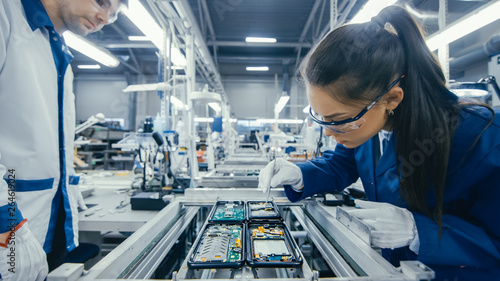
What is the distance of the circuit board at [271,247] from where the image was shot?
70cm

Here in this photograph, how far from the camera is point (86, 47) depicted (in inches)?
101

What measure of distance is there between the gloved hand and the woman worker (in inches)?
14.0

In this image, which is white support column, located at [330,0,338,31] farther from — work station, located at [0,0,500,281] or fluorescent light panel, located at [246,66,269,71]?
fluorescent light panel, located at [246,66,269,71]

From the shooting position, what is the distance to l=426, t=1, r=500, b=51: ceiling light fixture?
1.37 metres

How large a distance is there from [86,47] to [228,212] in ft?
8.60

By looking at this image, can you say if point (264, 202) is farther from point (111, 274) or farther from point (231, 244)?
point (111, 274)

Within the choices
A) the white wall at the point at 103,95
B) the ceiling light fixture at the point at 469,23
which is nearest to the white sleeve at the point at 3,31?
the ceiling light fixture at the point at 469,23

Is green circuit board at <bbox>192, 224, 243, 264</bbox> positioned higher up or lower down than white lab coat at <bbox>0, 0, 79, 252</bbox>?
lower down

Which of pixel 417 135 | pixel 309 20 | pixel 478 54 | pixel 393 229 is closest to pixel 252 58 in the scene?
pixel 309 20

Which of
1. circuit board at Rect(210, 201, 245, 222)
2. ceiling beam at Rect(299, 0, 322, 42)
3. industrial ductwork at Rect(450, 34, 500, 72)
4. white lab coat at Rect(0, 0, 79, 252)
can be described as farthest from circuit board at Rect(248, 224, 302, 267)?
ceiling beam at Rect(299, 0, 322, 42)

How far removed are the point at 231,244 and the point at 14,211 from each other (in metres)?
Result: 0.68

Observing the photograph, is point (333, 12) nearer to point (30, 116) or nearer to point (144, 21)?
point (144, 21)

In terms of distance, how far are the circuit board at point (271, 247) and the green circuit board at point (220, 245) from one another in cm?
5

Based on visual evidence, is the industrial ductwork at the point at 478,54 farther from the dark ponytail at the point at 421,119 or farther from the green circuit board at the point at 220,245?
the green circuit board at the point at 220,245
